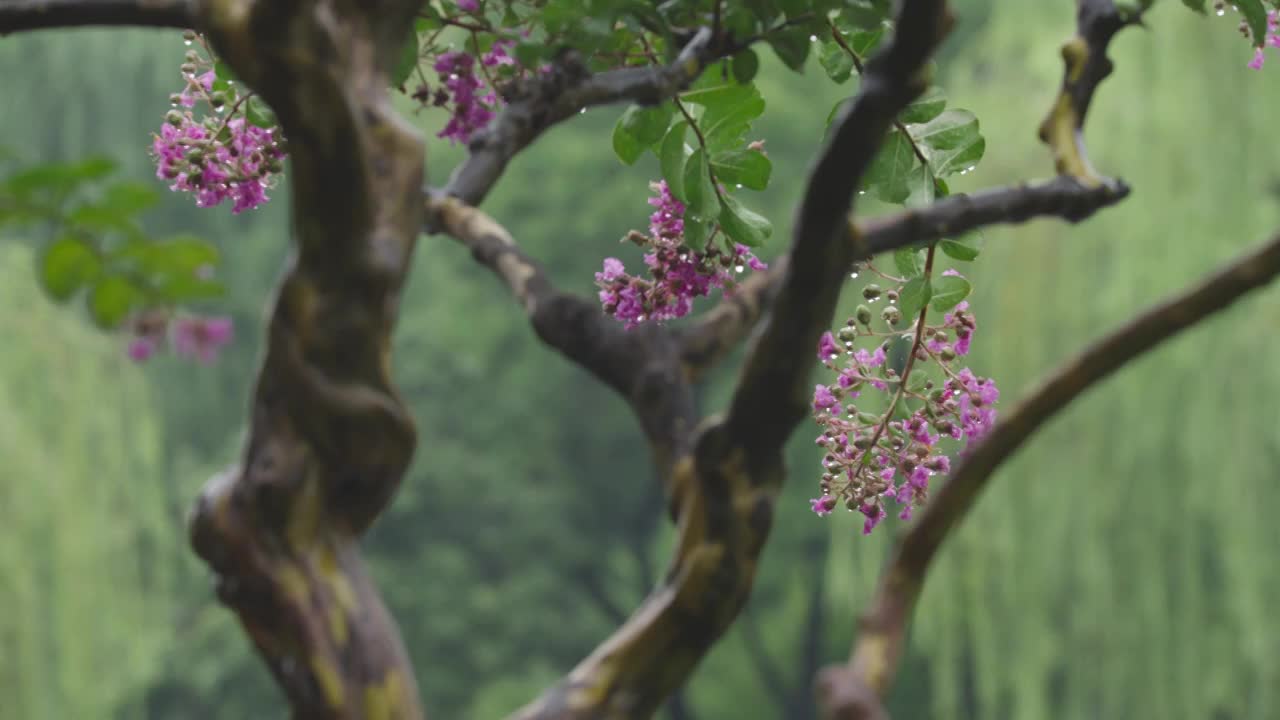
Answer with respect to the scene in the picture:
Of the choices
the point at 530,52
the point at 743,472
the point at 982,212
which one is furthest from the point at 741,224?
the point at 743,472

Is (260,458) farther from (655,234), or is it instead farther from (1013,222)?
(655,234)

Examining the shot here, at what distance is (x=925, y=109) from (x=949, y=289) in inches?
8.4

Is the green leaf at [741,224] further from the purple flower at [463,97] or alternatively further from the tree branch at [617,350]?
the purple flower at [463,97]

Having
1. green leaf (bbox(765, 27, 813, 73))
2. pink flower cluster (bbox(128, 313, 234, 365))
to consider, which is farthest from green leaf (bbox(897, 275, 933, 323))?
pink flower cluster (bbox(128, 313, 234, 365))

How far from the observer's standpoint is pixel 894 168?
5.93 ft

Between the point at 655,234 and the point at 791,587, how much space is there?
16107 mm

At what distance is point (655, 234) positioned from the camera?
193 centimetres

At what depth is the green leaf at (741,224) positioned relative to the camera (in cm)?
180

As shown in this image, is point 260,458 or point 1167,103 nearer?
point 260,458

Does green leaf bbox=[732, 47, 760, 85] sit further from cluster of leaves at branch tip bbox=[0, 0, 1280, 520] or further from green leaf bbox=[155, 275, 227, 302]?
green leaf bbox=[155, 275, 227, 302]

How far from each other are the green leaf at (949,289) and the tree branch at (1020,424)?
0.97 metres

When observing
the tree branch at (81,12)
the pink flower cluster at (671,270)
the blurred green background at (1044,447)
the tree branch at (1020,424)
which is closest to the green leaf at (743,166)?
the pink flower cluster at (671,270)

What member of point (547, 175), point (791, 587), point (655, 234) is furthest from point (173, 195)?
point (655, 234)

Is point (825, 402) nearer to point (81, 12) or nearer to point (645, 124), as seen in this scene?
point (645, 124)
